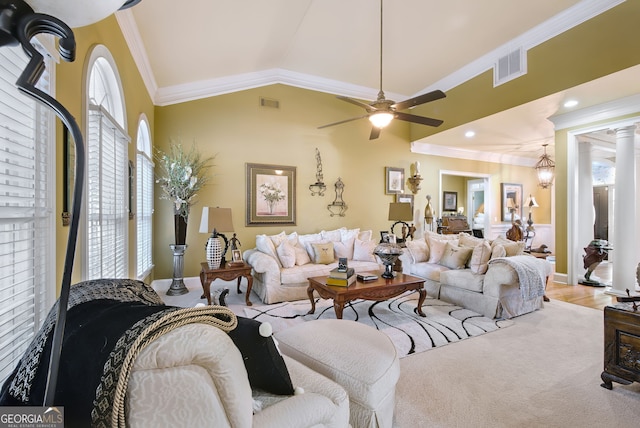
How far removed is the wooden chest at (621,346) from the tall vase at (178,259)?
477cm

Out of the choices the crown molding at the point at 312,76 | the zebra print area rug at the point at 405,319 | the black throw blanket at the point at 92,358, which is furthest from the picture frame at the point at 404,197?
the black throw blanket at the point at 92,358

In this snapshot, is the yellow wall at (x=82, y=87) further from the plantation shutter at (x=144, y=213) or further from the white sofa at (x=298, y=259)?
the white sofa at (x=298, y=259)

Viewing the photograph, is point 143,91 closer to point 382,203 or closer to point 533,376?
point 382,203

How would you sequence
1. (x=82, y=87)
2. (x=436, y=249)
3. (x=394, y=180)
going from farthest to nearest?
(x=394, y=180) < (x=436, y=249) < (x=82, y=87)

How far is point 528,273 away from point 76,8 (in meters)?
4.25

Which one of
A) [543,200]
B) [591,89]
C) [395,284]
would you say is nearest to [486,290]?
[395,284]

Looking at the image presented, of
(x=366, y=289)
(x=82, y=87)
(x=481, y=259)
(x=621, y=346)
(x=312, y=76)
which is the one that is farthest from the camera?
(x=312, y=76)

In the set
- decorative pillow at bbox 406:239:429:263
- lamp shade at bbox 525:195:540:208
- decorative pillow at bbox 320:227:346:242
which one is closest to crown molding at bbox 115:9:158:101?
decorative pillow at bbox 320:227:346:242

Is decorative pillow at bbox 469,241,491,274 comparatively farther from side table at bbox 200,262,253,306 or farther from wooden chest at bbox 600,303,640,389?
side table at bbox 200,262,253,306

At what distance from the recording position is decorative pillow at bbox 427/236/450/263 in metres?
4.40

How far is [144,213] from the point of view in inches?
166

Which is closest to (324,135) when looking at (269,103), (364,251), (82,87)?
(269,103)

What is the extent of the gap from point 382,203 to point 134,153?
15.3 ft

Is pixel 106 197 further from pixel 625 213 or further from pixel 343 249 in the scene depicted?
pixel 625 213
